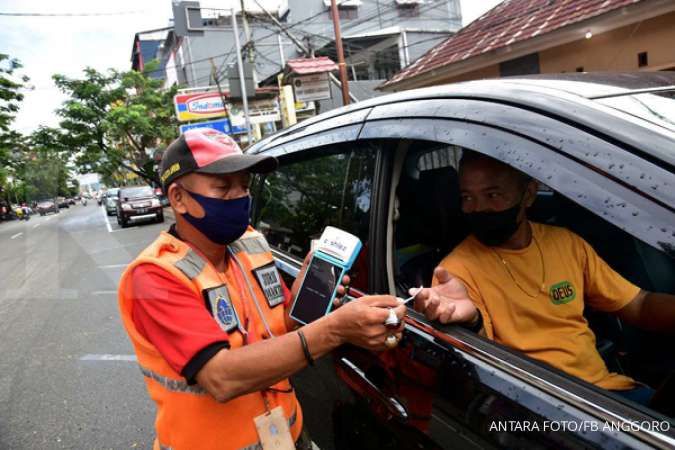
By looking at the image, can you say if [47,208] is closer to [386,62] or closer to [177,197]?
[386,62]

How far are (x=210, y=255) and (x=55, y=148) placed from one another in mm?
28577

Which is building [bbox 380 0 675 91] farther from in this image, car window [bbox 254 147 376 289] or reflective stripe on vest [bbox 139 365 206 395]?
reflective stripe on vest [bbox 139 365 206 395]

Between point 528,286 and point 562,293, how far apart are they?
13cm

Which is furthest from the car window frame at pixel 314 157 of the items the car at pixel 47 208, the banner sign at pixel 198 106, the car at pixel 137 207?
the car at pixel 47 208

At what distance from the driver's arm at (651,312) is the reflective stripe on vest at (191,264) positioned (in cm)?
155

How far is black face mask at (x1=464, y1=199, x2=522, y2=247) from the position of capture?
161 cm

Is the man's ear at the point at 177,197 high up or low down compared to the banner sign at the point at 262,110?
down

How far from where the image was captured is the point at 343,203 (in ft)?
6.00

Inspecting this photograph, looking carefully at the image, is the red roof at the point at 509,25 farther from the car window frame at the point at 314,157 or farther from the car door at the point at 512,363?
the car door at the point at 512,363

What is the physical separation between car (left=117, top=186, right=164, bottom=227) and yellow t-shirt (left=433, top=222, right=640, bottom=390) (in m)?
17.3

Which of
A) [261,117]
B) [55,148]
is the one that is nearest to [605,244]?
[261,117]

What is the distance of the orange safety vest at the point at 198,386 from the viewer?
1301 millimetres

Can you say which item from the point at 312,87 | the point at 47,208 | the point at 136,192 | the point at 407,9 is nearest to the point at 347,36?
the point at 407,9

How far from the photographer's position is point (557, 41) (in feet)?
24.3
